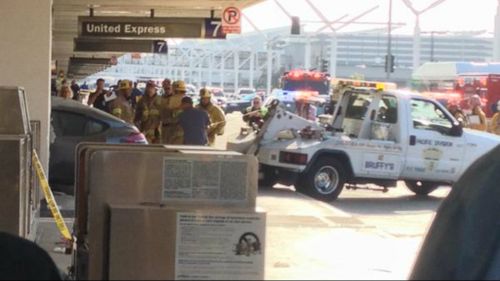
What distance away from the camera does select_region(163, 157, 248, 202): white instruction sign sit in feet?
9.36

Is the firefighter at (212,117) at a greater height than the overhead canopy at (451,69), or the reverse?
the overhead canopy at (451,69)

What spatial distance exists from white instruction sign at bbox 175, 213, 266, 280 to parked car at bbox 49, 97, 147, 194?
10290 mm

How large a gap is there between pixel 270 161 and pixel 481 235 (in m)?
13.6

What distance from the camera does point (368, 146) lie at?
16.0 meters

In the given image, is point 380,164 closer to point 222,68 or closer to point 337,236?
point 337,236

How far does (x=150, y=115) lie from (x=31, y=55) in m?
5.57

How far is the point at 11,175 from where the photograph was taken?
298 inches

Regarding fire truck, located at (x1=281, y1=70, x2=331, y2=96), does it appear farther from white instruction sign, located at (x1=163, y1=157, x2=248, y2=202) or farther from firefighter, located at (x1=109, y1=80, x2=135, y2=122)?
white instruction sign, located at (x1=163, y1=157, x2=248, y2=202)

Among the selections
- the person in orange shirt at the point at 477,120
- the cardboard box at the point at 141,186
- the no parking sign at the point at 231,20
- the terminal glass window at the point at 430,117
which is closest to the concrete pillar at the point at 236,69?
the person in orange shirt at the point at 477,120

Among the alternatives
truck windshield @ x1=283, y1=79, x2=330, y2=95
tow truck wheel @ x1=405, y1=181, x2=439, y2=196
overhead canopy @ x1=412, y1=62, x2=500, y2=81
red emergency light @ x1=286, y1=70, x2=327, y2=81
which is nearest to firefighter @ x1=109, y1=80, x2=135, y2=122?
tow truck wheel @ x1=405, y1=181, x2=439, y2=196

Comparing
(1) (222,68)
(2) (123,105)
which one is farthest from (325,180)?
(1) (222,68)

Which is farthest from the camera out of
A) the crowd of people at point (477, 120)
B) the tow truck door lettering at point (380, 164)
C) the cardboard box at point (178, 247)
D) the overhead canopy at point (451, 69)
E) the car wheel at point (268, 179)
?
the overhead canopy at point (451, 69)

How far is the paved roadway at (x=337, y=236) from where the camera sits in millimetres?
9188

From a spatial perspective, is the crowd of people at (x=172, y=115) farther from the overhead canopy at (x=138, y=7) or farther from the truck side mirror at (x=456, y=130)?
the truck side mirror at (x=456, y=130)
